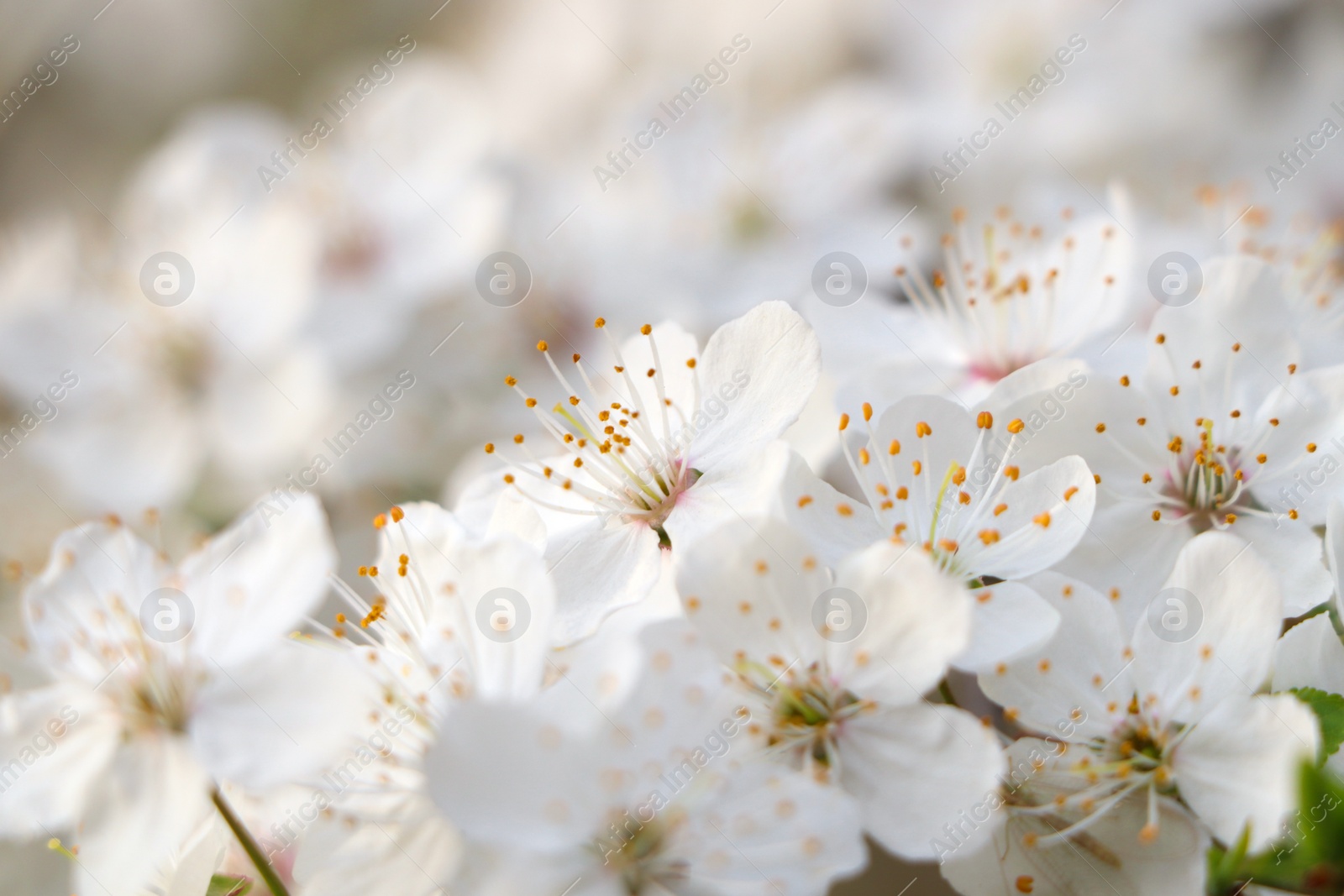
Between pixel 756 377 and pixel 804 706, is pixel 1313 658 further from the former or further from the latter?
pixel 756 377

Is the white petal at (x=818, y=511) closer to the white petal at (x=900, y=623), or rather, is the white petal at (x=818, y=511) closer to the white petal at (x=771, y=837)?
the white petal at (x=900, y=623)

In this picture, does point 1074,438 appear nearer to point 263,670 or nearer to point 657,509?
point 657,509

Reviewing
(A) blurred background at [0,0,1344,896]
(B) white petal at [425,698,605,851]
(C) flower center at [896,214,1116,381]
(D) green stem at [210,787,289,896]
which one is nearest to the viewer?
(B) white petal at [425,698,605,851]

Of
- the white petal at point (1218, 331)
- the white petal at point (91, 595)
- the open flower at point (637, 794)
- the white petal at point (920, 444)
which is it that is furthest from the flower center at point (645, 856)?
the white petal at point (1218, 331)

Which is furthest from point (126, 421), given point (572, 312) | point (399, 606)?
point (399, 606)

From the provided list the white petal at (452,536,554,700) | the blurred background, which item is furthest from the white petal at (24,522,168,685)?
the white petal at (452,536,554,700)

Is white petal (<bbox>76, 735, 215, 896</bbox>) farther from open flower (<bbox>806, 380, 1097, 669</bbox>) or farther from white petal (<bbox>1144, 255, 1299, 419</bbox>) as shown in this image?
white petal (<bbox>1144, 255, 1299, 419</bbox>)

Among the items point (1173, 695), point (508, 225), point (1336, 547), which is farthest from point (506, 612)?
point (508, 225)
